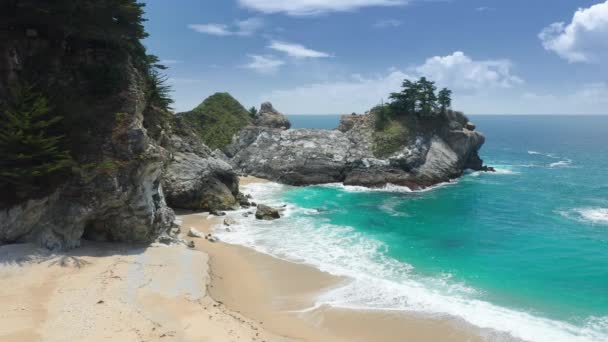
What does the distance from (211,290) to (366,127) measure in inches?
1854

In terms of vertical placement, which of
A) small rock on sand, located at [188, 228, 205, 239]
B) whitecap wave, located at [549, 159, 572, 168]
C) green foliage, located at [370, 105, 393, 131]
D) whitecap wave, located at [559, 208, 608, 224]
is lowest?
whitecap wave, located at [559, 208, 608, 224]

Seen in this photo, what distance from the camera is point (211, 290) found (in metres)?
19.2

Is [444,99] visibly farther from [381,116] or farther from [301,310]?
[301,310]

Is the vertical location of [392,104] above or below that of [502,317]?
above

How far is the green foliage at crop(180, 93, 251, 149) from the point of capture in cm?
7200

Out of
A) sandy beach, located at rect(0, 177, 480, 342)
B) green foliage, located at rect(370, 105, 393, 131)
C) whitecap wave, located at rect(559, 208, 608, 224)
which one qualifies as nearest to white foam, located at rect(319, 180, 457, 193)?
green foliage, located at rect(370, 105, 393, 131)

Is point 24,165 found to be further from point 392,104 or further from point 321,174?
point 392,104

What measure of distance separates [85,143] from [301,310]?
597 inches

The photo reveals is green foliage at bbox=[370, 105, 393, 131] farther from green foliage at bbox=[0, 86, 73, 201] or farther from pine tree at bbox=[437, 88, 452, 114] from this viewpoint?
green foliage at bbox=[0, 86, 73, 201]

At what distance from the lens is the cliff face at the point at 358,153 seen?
5469cm

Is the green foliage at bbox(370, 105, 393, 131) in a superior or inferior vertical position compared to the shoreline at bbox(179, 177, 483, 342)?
superior

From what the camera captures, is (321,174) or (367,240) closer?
(367,240)

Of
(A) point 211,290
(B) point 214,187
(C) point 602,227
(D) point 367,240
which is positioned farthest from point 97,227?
(C) point 602,227

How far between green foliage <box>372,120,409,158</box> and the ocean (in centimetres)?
742
